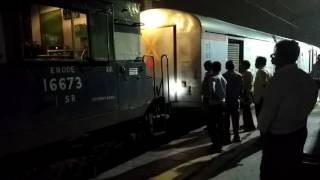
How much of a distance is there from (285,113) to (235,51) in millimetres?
8743

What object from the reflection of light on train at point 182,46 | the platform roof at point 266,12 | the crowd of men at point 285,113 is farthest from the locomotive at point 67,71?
the platform roof at point 266,12

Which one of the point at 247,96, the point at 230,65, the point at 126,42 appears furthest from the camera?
the point at 247,96

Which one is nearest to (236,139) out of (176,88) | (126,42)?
(176,88)

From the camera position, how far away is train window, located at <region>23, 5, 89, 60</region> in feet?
15.5

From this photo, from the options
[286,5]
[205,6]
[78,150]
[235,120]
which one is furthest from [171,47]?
[286,5]

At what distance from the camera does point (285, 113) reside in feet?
11.4

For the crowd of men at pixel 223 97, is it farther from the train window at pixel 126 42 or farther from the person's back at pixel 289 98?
the person's back at pixel 289 98

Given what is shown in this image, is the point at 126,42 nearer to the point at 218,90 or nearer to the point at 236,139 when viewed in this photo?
the point at 218,90

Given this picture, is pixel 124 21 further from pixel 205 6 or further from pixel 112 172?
pixel 205 6

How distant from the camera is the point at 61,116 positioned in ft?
16.3

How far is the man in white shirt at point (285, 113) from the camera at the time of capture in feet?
11.3

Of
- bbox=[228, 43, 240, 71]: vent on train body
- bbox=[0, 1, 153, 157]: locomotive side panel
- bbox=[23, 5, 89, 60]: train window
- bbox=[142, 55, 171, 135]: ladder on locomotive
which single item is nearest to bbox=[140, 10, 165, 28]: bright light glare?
bbox=[142, 55, 171, 135]: ladder on locomotive

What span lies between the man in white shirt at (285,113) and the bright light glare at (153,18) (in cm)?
637

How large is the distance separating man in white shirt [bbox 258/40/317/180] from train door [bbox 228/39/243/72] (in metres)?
8.04
